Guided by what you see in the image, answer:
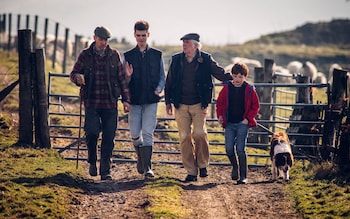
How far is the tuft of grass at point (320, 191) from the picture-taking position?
8008mm

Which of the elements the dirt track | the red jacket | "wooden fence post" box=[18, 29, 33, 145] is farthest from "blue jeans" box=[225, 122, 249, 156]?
"wooden fence post" box=[18, 29, 33, 145]

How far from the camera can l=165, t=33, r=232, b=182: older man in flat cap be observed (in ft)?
31.8

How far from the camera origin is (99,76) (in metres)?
9.53

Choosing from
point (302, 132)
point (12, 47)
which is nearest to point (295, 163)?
point (302, 132)

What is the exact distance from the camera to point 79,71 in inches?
376

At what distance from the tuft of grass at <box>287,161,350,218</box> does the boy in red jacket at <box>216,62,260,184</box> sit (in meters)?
1.00

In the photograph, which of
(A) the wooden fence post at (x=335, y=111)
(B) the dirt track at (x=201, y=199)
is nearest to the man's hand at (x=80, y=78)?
(B) the dirt track at (x=201, y=199)

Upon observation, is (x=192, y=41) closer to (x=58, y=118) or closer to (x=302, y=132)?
(x=302, y=132)

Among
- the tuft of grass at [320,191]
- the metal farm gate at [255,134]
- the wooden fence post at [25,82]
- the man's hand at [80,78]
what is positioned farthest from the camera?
the metal farm gate at [255,134]

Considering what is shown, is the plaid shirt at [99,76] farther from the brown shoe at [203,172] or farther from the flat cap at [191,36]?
the brown shoe at [203,172]

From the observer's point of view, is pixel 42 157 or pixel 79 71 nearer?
pixel 79 71

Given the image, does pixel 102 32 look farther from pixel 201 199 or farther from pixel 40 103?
pixel 201 199

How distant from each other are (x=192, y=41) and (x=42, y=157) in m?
3.40

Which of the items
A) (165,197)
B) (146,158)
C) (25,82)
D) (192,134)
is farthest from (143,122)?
(25,82)
